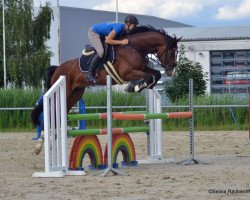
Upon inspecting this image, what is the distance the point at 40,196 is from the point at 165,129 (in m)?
12.4

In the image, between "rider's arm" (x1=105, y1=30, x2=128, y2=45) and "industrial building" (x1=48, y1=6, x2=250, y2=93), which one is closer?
"rider's arm" (x1=105, y1=30, x2=128, y2=45)

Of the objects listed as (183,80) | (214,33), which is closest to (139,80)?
(183,80)

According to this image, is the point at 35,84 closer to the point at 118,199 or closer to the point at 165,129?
the point at 165,129

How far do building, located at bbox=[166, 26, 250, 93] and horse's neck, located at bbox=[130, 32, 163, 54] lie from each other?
23.3 meters

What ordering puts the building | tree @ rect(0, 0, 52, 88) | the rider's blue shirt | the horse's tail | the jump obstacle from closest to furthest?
1. the jump obstacle
2. the rider's blue shirt
3. the horse's tail
4. the building
5. tree @ rect(0, 0, 52, 88)

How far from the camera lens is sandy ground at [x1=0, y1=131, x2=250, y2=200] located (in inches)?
273

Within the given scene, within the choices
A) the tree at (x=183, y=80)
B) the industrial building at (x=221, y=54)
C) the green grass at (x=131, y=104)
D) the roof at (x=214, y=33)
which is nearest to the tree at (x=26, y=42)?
the industrial building at (x=221, y=54)

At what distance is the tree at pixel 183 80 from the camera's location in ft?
84.0

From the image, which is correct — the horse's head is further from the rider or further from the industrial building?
the industrial building

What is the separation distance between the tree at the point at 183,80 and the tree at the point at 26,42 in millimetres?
12565

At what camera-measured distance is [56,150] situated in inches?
375

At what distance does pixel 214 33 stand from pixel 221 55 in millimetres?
1616

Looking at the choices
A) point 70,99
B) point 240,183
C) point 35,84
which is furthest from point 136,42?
point 35,84

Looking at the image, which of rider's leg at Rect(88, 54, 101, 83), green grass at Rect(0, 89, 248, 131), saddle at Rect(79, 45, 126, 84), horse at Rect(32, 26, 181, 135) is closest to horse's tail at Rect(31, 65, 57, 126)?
horse at Rect(32, 26, 181, 135)
